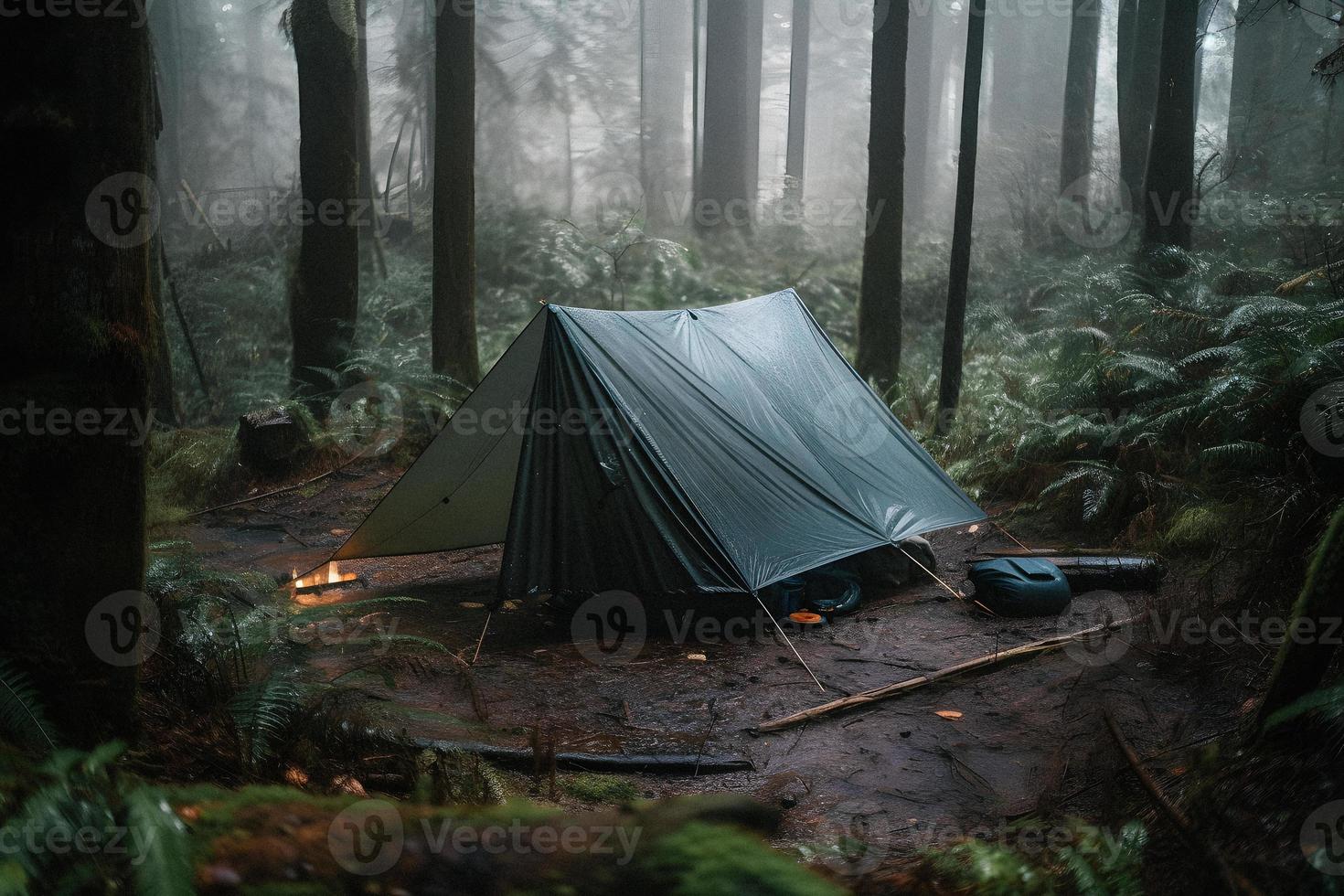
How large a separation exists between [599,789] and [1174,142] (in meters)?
9.88

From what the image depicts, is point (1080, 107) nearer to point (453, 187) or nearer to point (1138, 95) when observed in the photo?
point (1138, 95)

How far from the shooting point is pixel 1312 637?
2.62 meters

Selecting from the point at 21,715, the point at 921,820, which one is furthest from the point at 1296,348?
the point at 21,715

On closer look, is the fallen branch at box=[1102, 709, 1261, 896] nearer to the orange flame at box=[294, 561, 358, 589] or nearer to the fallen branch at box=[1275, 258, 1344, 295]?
the orange flame at box=[294, 561, 358, 589]

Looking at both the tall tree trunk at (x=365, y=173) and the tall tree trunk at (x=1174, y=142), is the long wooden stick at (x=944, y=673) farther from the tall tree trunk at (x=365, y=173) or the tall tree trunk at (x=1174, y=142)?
the tall tree trunk at (x=365, y=173)

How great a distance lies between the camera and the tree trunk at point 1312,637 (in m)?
2.62

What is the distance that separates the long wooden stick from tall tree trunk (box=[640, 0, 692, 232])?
63.5ft

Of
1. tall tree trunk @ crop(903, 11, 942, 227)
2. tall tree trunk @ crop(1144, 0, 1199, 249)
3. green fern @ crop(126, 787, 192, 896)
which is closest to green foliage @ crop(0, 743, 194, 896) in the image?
green fern @ crop(126, 787, 192, 896)

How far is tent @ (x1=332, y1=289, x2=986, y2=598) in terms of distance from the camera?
223 inches

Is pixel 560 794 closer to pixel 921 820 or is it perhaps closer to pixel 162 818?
pixel 921 820

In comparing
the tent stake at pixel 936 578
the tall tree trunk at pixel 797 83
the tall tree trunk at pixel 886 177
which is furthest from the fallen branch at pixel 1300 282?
the tall tree trunk at pixel 797 83

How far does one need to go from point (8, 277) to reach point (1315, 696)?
373cm

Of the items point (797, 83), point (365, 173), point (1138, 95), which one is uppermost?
point (797, 83)

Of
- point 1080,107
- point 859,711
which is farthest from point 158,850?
point 1080,107
